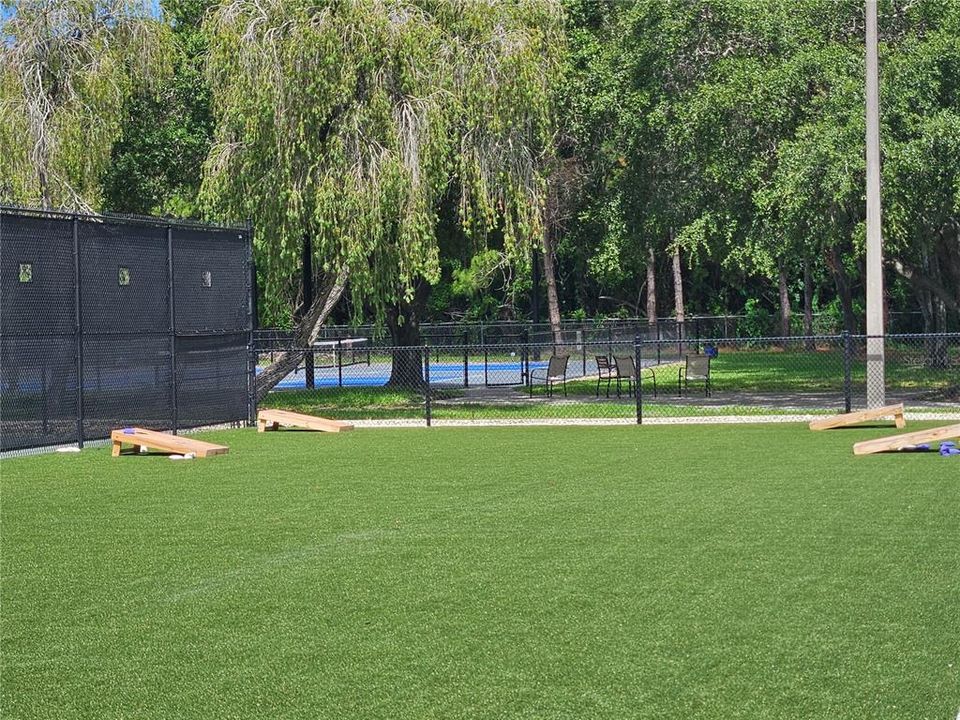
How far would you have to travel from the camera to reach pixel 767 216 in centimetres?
2412

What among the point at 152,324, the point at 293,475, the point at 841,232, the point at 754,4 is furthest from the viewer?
the point at 754,4

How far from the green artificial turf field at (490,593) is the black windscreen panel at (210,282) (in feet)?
21.6

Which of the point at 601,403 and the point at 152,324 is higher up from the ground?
the point at 152,324

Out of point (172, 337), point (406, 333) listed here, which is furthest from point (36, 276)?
point (406, 333)

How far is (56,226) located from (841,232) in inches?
536

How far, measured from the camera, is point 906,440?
612 inches

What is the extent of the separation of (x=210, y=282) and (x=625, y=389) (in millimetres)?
11138

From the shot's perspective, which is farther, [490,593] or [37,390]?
[37,390]

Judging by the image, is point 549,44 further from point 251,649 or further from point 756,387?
point 251,649

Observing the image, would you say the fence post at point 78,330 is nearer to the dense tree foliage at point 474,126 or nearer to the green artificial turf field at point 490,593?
the green artificial turf field at point 490,593

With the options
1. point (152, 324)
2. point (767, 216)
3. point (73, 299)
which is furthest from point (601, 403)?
point (73, 299)

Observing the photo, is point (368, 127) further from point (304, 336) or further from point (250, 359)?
point (304, 336)

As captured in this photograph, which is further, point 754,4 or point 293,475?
point 754,4

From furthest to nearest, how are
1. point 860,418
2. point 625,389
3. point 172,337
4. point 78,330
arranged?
point 625,389 → point 172,337 → point 78,330 → point 860,418
